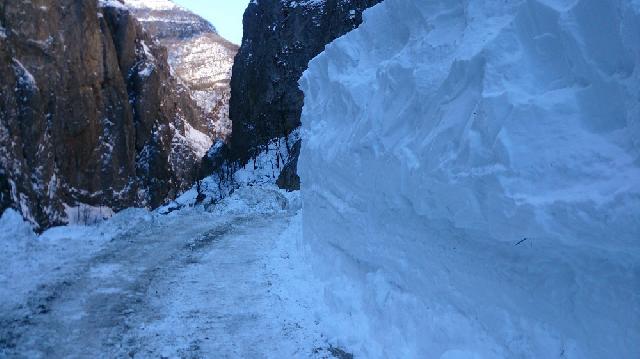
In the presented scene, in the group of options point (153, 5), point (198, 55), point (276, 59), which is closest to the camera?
point (276, 59)

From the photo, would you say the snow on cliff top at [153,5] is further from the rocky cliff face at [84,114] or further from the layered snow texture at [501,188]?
the layered snow texture at [501,188]

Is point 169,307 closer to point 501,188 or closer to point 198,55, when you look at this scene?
point 501,188

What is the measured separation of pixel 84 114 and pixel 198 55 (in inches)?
3631

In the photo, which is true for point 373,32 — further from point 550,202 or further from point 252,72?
point 252,72

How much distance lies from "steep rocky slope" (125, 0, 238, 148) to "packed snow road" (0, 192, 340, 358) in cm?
7728

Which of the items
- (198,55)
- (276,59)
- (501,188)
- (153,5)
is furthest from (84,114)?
(153,5)

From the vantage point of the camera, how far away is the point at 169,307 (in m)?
9.47

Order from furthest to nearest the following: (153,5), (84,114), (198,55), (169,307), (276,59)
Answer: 1. (153,5)
2. (198,55)
3. (276,59)
4. (84,114)
5. (169,307)

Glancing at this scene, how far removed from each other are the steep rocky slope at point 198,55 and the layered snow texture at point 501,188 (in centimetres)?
8312

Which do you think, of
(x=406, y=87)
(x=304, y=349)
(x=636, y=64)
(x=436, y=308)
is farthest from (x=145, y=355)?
(x=636, y=64)

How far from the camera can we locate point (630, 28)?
4.61 meters

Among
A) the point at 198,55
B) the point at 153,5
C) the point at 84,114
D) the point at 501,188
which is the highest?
the point at 501,188

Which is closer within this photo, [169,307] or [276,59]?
[169,307]

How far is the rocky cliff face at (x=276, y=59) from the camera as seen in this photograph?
52.0 metres
